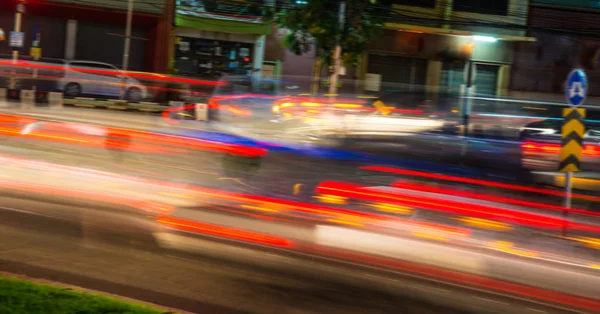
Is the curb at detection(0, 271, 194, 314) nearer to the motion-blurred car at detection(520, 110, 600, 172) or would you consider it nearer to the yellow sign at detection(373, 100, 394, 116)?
the yellow sign at detection(373, 100, 394, 116)

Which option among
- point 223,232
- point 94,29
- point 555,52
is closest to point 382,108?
point 223,232

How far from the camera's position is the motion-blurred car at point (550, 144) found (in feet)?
48.4

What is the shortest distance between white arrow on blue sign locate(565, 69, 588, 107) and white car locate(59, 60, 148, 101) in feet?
53.6

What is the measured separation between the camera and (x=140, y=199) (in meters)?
10.0

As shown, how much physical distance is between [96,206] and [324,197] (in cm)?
349

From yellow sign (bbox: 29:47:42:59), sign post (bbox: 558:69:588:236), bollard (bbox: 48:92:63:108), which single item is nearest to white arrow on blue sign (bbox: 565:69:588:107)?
sign post (bbox: 558:69:588:236)

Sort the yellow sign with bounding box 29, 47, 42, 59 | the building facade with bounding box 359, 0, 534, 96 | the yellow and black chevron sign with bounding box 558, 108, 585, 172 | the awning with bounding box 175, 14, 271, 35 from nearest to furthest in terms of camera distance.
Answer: the yellow and black chevron sign with bounding box 558, 108, 585, 172 < the yellow sign with bounding box 29, 47, 42, 59 < the awning with bounding box 175, 14, 271, 35 < the building facade with bounding box 359, 0, 534, 96

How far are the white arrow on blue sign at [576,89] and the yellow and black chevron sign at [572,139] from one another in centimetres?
18

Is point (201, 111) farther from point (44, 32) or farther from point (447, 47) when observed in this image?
point (447, 47)

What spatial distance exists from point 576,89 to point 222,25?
16367 mm

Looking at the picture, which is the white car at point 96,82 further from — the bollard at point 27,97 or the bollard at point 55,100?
the bollard at point 27,97

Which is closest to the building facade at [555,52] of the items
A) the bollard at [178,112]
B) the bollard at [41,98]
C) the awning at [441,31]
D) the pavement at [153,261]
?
the awning at [441,31]

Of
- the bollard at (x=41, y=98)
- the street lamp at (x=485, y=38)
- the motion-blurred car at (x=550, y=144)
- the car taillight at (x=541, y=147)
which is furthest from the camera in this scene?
the street lamp at (x=485, y=38)

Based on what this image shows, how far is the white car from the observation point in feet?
81.2
